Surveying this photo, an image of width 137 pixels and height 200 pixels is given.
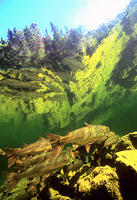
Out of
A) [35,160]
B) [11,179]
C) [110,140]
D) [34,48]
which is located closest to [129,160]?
[110,140]

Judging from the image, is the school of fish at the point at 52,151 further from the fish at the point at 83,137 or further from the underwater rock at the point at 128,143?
the underwater rock at the point at 128,143

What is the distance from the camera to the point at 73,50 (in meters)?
10.9

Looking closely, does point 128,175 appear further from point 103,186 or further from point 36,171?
point 36,171

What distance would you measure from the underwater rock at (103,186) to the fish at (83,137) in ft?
3.24

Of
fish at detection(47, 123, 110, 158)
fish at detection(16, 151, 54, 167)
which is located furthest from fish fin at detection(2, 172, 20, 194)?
fish at detection(47, 123, 110, 158)

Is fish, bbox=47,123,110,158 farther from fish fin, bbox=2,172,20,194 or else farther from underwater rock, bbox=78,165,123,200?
fish fin, bbox=2,172,20,194

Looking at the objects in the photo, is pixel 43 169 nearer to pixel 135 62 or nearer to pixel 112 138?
pixel 112 138

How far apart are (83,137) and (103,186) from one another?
1.43 metres

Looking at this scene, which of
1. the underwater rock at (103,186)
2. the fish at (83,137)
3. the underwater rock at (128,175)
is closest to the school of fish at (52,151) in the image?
the fish at (83,137)

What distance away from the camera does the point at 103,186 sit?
7.68ft

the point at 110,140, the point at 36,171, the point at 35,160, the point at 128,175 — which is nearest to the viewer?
the point at 128,175

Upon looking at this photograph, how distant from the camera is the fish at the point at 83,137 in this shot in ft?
10.3

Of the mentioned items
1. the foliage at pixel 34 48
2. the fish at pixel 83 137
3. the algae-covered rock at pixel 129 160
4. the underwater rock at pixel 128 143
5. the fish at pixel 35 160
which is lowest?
the fish at pixel 35 160

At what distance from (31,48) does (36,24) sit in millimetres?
3127
